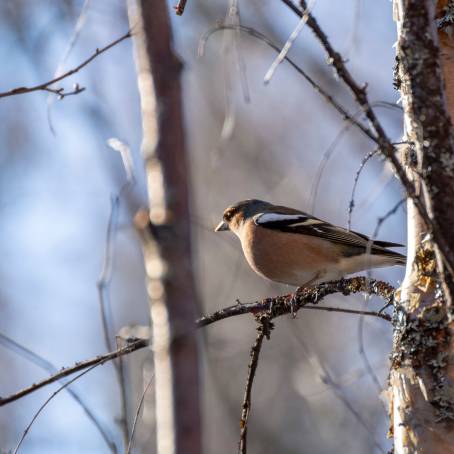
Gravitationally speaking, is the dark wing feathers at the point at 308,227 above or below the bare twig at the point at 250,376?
above

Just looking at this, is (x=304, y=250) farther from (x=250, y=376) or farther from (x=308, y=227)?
(x=250, y=376)

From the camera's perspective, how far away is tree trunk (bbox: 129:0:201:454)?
1.54 metres

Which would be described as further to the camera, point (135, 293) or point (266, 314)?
point (135, 293)

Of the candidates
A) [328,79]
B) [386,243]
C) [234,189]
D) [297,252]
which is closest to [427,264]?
[386,243]

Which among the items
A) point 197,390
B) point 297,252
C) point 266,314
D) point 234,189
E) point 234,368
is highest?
point 234,189

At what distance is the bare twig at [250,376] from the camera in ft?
10.4

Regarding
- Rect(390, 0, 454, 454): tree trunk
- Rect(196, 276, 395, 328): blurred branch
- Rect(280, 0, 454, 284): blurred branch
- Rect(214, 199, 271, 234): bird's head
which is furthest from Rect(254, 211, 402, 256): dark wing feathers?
Rect(280, 0, 454, 284): blurred branch

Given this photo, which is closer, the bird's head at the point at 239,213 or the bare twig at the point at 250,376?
the bare twig at the point at 250,376

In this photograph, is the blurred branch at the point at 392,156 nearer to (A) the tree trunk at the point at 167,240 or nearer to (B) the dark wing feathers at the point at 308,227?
(A) the tree trunk at the point at 167,240

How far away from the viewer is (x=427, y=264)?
2.95m

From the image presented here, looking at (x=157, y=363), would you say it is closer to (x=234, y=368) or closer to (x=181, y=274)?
(x=181, y=274)

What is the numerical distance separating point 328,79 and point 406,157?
427cm

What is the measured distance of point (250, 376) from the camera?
3.32 meters

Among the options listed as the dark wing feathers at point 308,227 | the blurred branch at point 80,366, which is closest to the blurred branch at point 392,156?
the blurred branch at point 80,366
